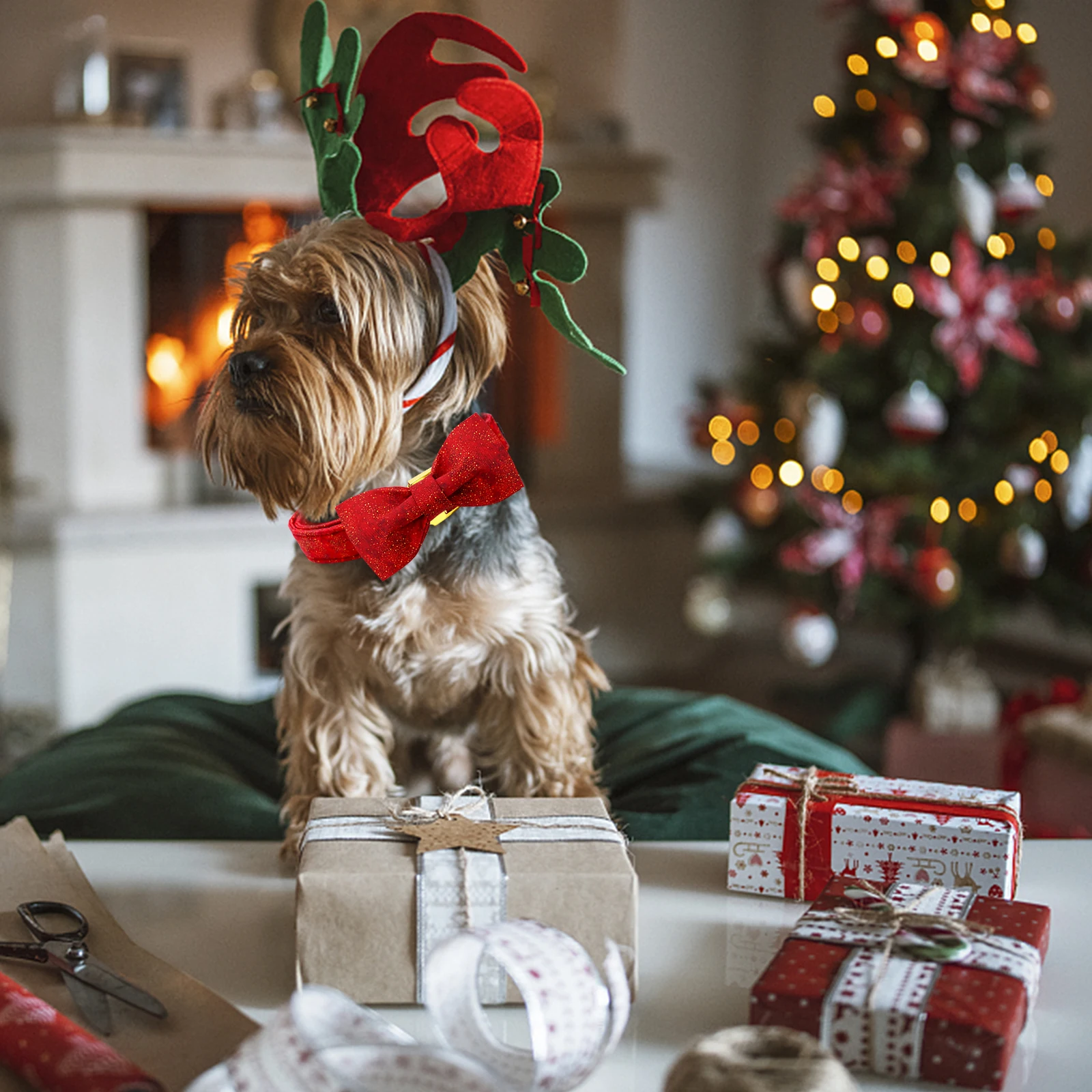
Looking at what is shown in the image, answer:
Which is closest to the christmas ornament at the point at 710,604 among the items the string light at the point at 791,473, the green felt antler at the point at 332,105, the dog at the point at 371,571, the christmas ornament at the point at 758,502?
the christmas ornament at the point at 758,502

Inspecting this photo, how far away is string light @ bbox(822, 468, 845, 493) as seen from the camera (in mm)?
3129

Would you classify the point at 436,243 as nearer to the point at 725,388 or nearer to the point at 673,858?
the point at 673,858

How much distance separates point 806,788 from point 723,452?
2.44 meters

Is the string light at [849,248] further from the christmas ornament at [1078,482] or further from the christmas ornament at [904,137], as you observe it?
the christmas ornament at [1078,482]

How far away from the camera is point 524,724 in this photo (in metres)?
1.09

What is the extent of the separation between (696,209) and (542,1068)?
4.37 meters

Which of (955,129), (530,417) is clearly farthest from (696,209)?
(955,129)

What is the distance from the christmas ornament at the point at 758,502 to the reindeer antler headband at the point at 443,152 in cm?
234

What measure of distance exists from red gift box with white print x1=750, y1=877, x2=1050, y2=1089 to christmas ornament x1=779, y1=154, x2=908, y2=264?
8.32ft

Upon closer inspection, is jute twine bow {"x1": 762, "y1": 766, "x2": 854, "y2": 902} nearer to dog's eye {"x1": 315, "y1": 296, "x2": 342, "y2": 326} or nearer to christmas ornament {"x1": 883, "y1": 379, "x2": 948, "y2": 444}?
dog's eye {"x1": 315, "y1": 296, "x2": 342, "y2": 326}

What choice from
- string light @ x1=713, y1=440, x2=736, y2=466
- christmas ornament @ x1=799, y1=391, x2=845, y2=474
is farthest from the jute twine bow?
string light @ x1=713, y1=440, x2=736, y2=466

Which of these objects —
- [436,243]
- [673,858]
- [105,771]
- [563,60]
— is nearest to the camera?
[436,243]

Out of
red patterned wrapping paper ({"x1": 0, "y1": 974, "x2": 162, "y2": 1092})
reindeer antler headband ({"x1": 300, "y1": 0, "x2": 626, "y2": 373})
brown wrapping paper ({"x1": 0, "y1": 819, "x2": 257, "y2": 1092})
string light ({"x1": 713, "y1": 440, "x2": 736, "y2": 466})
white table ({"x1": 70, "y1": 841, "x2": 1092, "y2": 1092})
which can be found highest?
reindeer antler headband ({"x1": 300, "y1": 0, "x2": 626, "y2": 373})

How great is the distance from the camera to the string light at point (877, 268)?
309cm
